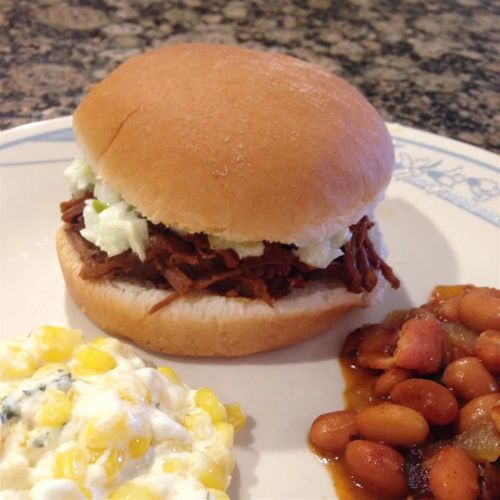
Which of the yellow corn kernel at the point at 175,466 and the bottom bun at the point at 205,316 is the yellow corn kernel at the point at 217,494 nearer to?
the yellow corn kernel at the point at 175,466

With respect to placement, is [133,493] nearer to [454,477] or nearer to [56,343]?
[56,343]

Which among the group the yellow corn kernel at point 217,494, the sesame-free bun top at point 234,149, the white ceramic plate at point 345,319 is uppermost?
the sesame-free bun top at point 234,149

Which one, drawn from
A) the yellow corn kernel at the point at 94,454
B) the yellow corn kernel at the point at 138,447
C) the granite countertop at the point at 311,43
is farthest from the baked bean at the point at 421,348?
the granite countertop at the point at 311,43

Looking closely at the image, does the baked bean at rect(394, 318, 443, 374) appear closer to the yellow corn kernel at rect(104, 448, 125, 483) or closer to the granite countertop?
the yellow corn kernel at rect(104, 448, 125, 483)

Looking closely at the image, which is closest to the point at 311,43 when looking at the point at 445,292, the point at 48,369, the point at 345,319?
the point at 445,292

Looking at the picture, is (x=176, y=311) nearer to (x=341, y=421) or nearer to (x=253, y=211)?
(x=253, y=211)

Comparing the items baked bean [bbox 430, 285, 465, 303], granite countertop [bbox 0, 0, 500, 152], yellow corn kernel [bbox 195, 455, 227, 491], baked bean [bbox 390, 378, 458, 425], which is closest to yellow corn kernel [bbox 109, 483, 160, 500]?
yellow corn kernel [bbox 195, 455, 227, 491]
